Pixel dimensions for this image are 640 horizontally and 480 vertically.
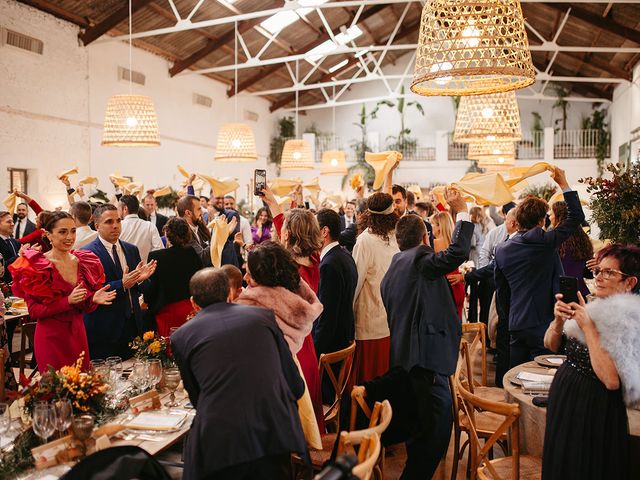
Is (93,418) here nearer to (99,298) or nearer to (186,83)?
(99,298)

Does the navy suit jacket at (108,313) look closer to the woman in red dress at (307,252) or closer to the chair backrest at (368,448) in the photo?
the woman in red dress at (307,252)

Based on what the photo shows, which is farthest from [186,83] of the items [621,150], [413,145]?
[621,150]

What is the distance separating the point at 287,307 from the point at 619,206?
2410mm

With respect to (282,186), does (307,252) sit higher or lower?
lower

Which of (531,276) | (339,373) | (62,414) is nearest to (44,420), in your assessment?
(62,414)

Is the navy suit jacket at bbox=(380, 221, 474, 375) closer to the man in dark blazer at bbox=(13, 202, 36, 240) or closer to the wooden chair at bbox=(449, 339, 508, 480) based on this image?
the wooden chair at bbox=(449, 339, 508, 480)

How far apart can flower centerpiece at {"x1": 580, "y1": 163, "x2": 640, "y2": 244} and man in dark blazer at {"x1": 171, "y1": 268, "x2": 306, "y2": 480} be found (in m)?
2.56

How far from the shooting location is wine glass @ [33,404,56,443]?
223 cm

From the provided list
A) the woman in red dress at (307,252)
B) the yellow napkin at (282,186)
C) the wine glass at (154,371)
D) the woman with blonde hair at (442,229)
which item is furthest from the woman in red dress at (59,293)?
the woman with blonde hair at (442,229)

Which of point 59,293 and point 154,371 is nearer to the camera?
point 154,371

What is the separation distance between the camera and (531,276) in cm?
421

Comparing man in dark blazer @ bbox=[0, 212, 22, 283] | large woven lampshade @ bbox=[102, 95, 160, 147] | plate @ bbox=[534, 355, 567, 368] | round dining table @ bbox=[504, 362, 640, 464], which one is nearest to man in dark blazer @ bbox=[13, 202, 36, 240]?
man in dark blazer @ bbox=[0, 212, 22, 283]

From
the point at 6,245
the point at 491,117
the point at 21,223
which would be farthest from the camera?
the point at 21,223

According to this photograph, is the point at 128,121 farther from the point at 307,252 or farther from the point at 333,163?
the point at 333,163
